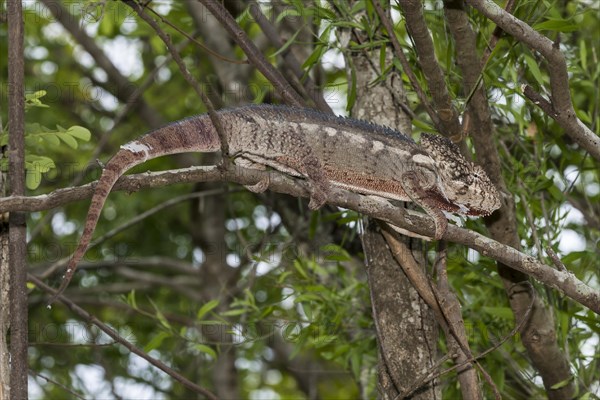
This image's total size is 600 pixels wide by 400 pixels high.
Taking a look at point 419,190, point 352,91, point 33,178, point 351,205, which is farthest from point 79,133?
point 419,190

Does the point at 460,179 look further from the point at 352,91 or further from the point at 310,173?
the point at 352,91

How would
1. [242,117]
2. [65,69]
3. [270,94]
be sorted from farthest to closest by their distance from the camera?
[65,69] → [270,94] → [242,117]

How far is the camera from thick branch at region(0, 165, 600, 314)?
2.87 meters

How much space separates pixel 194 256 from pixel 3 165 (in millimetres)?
4485

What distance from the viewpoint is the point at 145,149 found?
309 centimetres

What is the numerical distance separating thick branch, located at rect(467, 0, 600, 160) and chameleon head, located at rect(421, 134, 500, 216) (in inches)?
15.2

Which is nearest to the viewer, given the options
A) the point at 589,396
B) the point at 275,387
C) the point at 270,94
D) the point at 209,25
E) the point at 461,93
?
the point at 589,396

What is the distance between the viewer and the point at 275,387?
29.9 ft

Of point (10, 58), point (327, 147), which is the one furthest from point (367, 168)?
point (10, 58)

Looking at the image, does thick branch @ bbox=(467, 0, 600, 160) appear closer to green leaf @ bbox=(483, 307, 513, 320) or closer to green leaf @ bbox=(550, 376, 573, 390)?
green leaf @ bbox=(483, 307, 513, 320)

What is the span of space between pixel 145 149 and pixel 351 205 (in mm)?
752

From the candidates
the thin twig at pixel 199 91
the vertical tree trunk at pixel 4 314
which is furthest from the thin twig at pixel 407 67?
the vertical tree trunk at pixel 4 314

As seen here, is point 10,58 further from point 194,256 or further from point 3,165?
point 194,256

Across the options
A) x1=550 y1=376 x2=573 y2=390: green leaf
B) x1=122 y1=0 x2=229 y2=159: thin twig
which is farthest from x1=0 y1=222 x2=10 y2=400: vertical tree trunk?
x1=550 y1=376 x2=573 y2=390: green leaf
